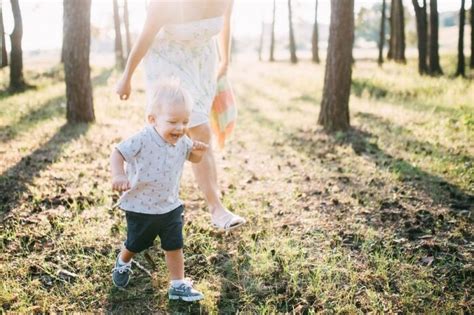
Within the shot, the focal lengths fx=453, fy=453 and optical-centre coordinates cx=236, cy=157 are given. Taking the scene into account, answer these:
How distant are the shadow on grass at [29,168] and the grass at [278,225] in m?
0.03

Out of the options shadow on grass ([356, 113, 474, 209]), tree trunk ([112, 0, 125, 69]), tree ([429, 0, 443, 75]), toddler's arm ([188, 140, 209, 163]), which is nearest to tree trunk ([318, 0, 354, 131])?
shadow on grass ([356, 113, 474, 209])

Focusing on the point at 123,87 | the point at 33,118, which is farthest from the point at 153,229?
the point at 33,118

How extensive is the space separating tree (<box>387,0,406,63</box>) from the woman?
2221cm

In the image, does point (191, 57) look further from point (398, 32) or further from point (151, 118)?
point (398, 32)

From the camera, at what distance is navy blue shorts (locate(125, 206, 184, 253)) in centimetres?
286

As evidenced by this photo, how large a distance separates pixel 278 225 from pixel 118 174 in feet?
6.52

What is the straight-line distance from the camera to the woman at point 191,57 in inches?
133

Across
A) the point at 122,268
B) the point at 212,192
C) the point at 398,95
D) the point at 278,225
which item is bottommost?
the point at 278,225

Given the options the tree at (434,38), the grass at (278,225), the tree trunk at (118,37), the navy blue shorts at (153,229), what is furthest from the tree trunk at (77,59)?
the tree trunk at (118,37)

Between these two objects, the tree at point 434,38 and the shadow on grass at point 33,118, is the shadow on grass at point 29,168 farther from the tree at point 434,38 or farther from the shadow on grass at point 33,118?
the tree at point 434,38

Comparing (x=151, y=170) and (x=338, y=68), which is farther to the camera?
(x=338, y=68)

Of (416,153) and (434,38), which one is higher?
(434,38)

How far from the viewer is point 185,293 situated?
2906 mm

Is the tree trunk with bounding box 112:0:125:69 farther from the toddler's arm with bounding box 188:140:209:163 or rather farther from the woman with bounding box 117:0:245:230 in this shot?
the toddler's arm with bounding box 188:140:209:163
